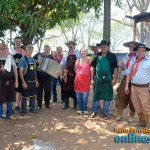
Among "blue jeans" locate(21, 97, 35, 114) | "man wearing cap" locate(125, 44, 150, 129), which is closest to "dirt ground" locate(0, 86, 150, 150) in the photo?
"blue jeans" locate(21, 97, 35, 114)

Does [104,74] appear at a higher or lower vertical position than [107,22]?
lower

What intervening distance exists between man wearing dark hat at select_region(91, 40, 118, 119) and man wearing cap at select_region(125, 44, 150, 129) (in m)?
0.56

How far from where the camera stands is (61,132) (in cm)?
413

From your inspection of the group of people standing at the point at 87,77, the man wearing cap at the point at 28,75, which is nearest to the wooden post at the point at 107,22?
the group of people standing at the point at 87,77

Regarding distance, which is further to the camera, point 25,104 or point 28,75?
point 25,104

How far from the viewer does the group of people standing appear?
14.1 ft

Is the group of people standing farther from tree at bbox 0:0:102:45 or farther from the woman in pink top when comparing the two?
tree at bbox 0:0:102:45

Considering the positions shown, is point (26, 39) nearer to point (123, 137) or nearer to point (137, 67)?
point (137, 67)

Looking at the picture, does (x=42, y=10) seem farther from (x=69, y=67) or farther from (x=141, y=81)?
(x=141, y=81)

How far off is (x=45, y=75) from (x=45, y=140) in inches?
93.5

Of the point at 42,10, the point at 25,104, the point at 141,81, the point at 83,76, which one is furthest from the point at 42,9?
the point at 141,81

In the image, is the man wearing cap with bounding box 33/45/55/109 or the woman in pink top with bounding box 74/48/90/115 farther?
the man wearing cap with bounding box 33/45/55/109

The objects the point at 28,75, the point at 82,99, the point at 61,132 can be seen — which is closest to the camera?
the point at 61,132

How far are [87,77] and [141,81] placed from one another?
1.56 metres
